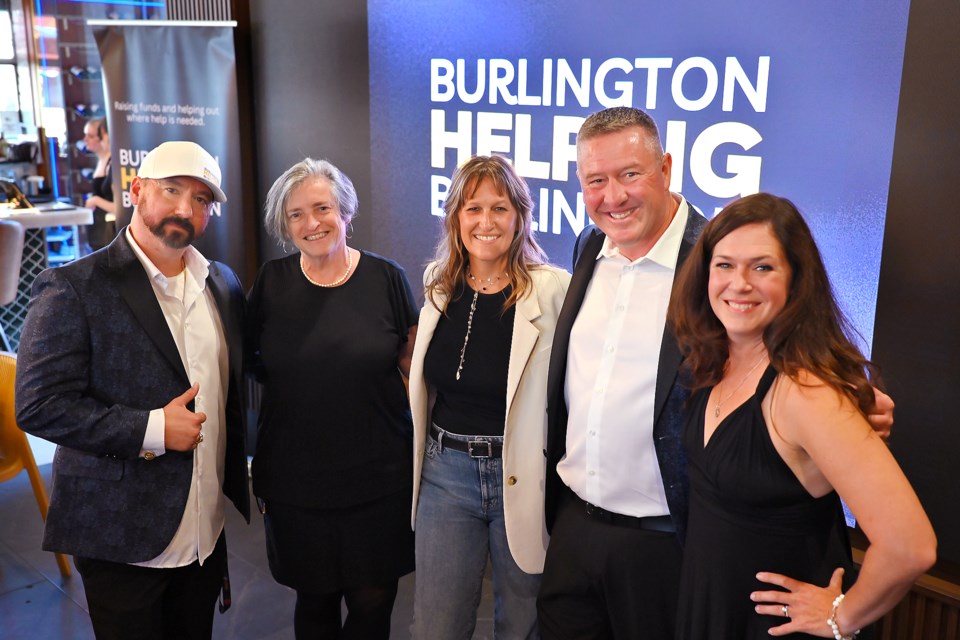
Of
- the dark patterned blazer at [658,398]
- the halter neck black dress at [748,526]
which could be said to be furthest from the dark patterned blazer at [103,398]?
the halter neck black dress at [748,526]

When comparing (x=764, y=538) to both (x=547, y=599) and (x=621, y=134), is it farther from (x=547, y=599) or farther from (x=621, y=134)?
(x=621, y=134)

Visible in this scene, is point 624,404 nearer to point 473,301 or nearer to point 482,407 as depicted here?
point 482,407

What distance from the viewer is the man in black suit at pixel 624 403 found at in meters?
1.95

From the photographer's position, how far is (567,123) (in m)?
3.48

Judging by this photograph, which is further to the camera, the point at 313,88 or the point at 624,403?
the point at 313,88

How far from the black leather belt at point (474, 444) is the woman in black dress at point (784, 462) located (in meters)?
0.60

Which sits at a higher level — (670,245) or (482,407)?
(670,245)

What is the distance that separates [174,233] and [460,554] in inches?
43.4

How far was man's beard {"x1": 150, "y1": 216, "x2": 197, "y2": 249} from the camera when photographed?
2.25 meters

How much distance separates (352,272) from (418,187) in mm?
1723

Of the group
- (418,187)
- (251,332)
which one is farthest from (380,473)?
(418,187)

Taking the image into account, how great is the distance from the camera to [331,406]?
2.45 metres

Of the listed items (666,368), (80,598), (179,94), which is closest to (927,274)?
(666,368)

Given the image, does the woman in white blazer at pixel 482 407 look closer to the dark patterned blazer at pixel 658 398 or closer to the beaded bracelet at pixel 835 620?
the dark patterned blazer at pixel 658 398
